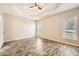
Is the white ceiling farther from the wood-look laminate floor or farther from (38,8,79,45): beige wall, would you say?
the wood-look laminate floor

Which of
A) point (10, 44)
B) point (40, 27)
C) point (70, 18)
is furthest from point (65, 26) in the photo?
point (10, 44)

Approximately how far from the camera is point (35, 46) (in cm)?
196

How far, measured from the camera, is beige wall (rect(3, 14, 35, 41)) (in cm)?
188

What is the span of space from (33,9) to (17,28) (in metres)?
0.56

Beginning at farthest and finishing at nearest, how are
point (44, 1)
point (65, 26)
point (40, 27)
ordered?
point (40, 27) < point (65, 26) < point (44, 1)

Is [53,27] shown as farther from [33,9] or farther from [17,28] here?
[17,28]

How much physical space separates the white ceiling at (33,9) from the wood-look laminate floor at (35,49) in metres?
0.58

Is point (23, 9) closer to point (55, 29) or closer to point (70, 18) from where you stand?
point (55, 29)

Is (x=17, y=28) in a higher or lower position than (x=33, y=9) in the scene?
lower

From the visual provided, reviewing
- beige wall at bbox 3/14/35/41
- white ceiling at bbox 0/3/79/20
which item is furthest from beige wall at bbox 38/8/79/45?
beige wall at bbox 3/14/35/41

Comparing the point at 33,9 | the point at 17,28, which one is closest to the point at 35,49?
the point at 17,28

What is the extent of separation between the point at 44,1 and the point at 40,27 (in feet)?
1.94

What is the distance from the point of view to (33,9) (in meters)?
2.02

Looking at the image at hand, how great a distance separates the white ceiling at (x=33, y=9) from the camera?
1820 mm
